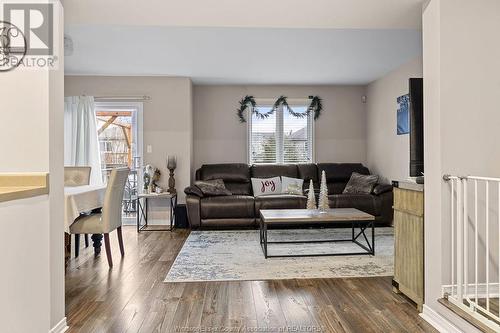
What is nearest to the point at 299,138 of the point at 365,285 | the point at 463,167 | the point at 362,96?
the point at 362,96

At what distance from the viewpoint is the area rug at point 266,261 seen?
3.09m

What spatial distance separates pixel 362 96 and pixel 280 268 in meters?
4.24

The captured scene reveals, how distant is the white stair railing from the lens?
2.06 meters

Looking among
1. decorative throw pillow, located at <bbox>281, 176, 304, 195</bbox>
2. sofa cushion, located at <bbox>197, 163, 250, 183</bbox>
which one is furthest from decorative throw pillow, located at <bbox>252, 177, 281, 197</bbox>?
sofa cushion, located at <bbox>197, 163, 250, 183</bbox>

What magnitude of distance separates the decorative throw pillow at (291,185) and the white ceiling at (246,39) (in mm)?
1737

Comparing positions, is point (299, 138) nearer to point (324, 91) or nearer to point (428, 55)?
point (324, 91)

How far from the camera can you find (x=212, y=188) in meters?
5.31

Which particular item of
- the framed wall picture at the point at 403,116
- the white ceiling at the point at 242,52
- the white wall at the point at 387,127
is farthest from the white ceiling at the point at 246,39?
the framed wall picture at the point at 403,116

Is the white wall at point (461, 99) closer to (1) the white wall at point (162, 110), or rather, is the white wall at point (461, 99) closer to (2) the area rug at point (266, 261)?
(2) the area rug at point (266, 261)

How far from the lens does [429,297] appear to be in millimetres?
2246

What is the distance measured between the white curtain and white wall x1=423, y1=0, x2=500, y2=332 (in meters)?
4.96

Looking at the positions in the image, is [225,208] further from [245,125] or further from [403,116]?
[403,116]

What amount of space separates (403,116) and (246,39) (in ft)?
8.90

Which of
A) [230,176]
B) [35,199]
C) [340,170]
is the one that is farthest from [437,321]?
[230,176]
